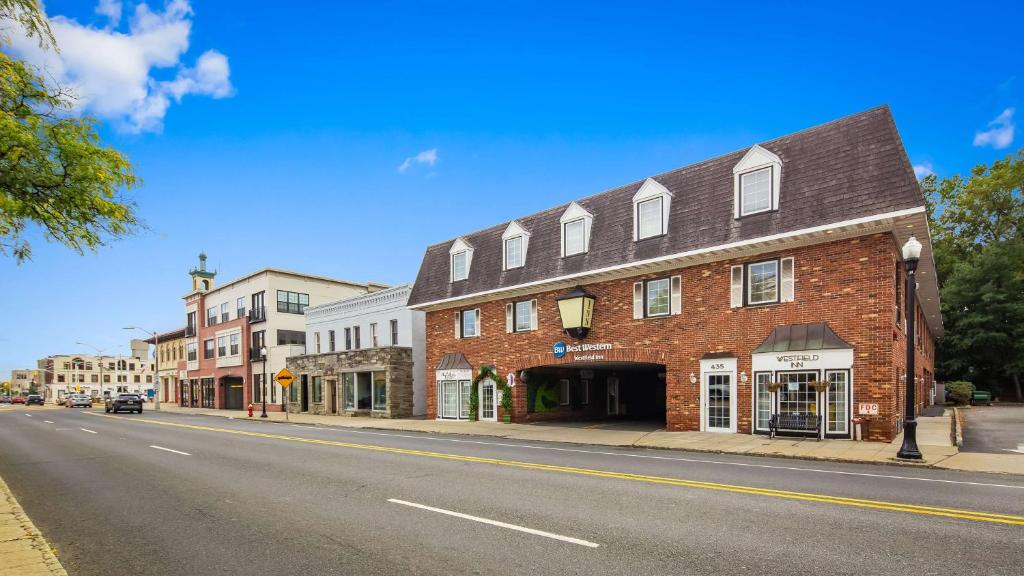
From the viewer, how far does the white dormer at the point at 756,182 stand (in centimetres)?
1867

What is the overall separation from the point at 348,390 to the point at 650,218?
22416mm

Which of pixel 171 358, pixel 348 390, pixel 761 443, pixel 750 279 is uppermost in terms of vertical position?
pixel 750 279

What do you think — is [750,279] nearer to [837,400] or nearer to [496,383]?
[837,400]

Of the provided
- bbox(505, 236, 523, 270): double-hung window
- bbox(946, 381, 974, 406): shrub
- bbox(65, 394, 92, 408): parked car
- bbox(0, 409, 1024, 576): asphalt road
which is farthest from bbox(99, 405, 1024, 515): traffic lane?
bbox(65, 394, 92, 408): parked car

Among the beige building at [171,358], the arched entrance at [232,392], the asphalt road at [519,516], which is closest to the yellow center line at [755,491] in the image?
the asphalt road at [519,516]

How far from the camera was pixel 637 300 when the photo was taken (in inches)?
859

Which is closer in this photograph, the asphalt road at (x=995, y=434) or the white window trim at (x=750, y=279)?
the asphalt road at (x=995, y=434)

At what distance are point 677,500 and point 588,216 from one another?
16.8 metres

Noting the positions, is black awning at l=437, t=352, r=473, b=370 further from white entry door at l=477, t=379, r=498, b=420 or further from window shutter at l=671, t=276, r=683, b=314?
window shutter at l=671, t=276, r=683, b=314

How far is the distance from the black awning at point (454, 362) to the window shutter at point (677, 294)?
37.0ft

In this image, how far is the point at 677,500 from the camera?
28.5 ft

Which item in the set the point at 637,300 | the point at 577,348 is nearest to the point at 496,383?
the point at 577,348

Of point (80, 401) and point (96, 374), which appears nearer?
point (80, 401)

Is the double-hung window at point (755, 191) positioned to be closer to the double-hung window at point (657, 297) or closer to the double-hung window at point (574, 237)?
the double-hung window at point (657, 297)
